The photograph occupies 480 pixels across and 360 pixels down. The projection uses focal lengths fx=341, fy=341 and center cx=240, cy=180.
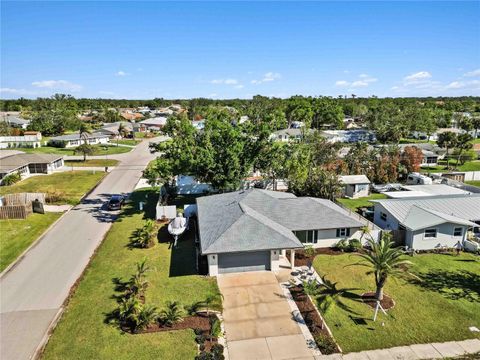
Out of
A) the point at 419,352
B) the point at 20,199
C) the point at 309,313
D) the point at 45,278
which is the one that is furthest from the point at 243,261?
the point at 20,199

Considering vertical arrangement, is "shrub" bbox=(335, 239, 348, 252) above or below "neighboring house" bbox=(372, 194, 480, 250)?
below

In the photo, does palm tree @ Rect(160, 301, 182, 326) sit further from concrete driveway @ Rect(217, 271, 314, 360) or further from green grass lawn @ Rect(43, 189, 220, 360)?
concrete driveway @ Rect(217, 271, 314, 360)

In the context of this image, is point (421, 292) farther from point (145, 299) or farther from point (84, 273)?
point (84, 273)

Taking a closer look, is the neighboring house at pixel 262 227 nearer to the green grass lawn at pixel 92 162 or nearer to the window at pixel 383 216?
the window at pixel 383 216

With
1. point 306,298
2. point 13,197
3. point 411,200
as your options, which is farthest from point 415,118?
point 13,197

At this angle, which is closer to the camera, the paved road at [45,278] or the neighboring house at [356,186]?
the paved road at [45,278]

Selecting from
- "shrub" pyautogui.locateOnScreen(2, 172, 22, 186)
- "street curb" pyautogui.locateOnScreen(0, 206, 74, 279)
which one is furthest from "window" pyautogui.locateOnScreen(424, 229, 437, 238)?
"shrub" pyautogui.locateOnScreen(2, 172, 22, 186)

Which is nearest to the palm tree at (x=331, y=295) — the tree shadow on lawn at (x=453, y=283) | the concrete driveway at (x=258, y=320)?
the concrete driveway at (x=258, y=320)
